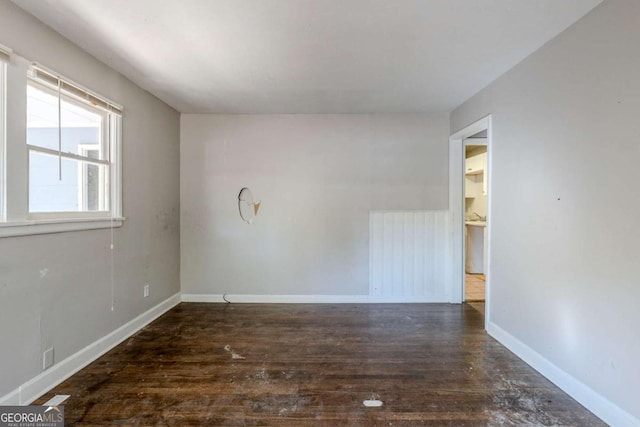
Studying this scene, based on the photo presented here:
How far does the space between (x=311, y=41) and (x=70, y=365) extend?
9.70 feet

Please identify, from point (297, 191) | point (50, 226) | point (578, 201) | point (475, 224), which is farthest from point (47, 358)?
point (475, 224)

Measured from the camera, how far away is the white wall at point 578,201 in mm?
1583

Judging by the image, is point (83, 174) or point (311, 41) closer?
point (311, 41)

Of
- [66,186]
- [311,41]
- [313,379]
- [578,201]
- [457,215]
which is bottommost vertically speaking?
[313,379]

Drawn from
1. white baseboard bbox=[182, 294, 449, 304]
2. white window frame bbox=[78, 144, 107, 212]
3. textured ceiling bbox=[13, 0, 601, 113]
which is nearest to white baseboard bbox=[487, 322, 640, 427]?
white baseboard bbox=[182, 294, 449, 304]

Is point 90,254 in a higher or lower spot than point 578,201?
lower

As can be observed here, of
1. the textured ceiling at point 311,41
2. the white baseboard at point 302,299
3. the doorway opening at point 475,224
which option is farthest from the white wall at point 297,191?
the doorway opening at point 475,224

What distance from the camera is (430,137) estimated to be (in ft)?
12.4

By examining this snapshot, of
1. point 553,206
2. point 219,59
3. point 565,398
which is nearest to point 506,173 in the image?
point 553,206

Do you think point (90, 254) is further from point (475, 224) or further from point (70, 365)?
point (475, 224)

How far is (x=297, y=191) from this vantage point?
3.81 m

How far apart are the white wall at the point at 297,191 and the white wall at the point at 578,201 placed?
1.27m

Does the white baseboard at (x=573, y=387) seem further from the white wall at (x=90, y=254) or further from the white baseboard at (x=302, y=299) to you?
the white wall at (x=90, y=254)

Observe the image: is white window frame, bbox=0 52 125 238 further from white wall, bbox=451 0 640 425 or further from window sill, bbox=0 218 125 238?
white wall, bbox=451 0 640 425
